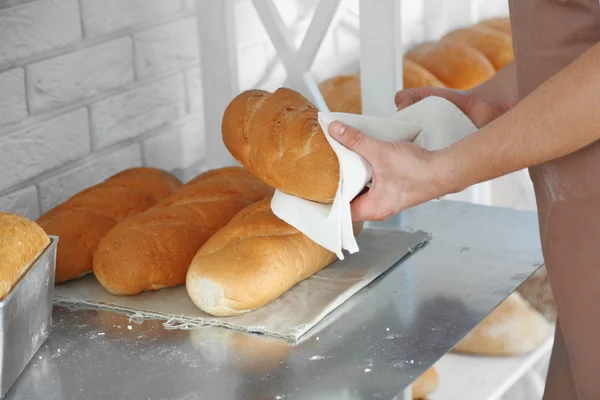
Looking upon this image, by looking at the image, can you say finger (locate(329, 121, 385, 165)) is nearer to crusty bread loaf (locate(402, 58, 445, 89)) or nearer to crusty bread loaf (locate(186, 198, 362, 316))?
crusty bread loaf (locate(186, 198, 362, 316))

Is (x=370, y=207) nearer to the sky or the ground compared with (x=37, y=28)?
nearer to the ground

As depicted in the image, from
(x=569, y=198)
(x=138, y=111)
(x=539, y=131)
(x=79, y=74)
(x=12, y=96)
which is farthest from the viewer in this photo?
(x=138, y=111)

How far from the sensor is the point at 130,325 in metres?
1.23

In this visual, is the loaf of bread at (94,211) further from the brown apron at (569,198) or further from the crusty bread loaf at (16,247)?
the brown apron at (569,198)

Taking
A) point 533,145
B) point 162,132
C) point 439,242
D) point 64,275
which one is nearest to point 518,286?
point 439,242

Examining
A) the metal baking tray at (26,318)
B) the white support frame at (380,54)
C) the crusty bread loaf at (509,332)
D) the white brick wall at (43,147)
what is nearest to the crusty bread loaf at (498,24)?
the white support frame at (380,54)

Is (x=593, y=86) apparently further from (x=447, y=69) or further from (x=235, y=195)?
(x=447, y=69)

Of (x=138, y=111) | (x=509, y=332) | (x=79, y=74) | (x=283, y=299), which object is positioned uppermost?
(x=79, y=74)

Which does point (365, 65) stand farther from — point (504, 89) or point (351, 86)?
point (504, 89)

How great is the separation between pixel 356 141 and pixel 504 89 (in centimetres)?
32

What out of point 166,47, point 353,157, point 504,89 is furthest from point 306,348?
point 166,47

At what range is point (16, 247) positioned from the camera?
1.08m

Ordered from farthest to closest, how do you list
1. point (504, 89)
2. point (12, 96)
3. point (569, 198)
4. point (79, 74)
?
point (79, 74) < point (12, 96) < point (504, 89) < point (569, 198)

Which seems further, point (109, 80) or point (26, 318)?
point (109, 80)
